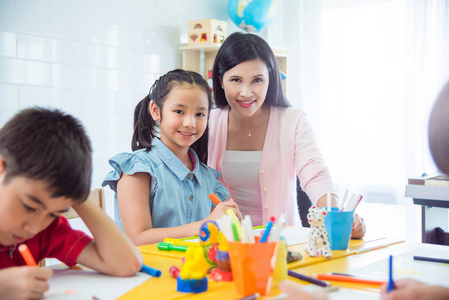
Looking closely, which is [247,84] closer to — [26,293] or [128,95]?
[26,293]

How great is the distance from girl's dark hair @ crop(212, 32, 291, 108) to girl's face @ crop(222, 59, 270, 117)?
2cm

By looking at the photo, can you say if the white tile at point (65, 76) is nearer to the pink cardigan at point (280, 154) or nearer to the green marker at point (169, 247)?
the pink cardigan at point (280, 154)

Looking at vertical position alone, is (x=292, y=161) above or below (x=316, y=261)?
above

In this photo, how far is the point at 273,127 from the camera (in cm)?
198

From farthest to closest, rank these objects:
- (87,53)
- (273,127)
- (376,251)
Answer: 1. (87,53)
2. (273,127)
3. (376,251)

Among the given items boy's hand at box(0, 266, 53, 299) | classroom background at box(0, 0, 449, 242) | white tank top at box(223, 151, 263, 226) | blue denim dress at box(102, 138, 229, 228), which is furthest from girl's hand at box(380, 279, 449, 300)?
classroom background at box(0, 0, 449, 242)

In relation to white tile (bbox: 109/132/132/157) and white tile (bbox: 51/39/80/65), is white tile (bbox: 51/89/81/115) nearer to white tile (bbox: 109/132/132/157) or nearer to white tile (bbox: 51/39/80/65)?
white tile (bbox: 51/39/80/65)

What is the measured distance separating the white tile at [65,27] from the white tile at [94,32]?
0.04 meters

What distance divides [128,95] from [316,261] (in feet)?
7.10

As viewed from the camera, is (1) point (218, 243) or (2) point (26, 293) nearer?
(2) point (26, 293)

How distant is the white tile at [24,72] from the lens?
241cm

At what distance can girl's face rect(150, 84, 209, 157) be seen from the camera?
1.60 meters

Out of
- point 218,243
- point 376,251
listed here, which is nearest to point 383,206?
point 376,251

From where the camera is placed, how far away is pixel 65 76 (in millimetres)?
2676
